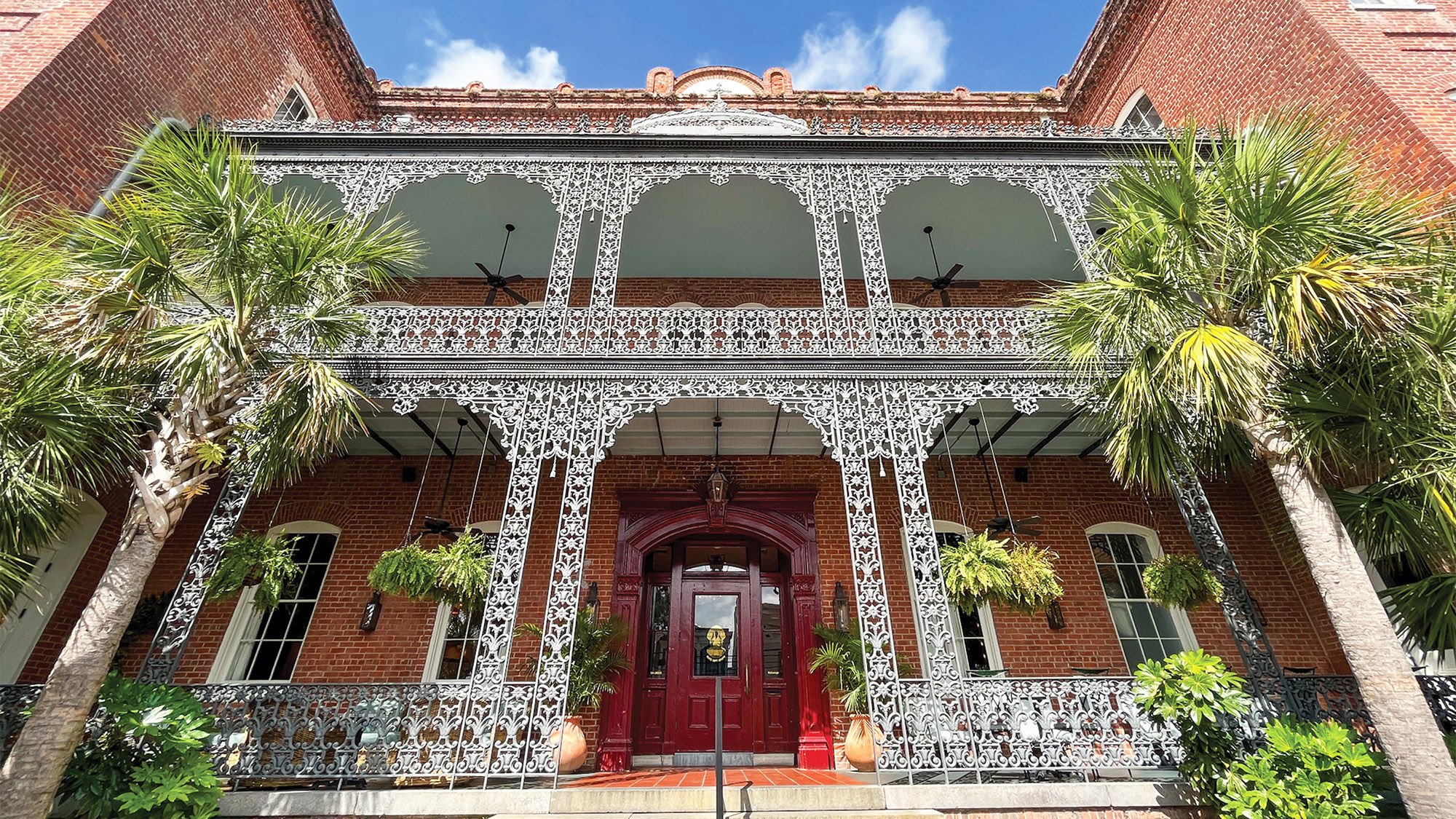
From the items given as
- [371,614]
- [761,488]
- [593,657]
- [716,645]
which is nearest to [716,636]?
[716,645]

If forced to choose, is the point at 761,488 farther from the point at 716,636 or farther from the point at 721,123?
the point at 721,123

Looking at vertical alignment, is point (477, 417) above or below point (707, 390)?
above

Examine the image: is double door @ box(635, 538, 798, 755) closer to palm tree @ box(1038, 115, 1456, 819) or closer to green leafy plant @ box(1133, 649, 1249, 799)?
green leafy plant @ box(1133, 649, 1249, 799)

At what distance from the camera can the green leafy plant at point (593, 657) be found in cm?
712

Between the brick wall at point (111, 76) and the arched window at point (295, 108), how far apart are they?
256mm

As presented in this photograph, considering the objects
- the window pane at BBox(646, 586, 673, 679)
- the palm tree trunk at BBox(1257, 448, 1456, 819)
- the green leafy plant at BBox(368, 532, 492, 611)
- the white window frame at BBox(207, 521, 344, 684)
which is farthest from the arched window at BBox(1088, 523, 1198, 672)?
the white window frame at BBox(207, 521, 344, 684)

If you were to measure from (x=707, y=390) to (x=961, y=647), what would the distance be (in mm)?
5156

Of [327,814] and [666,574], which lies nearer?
[327,814]

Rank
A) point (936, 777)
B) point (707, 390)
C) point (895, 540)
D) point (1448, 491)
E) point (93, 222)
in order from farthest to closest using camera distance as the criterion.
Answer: point (895, 540), point (707, 390), point (936, 777), point (93, 222), point (1448, 491)

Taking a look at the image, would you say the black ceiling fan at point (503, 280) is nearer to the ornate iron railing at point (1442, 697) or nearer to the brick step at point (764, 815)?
the brick step at point (764, 815)

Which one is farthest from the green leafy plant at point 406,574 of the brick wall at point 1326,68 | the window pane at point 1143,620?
the brick wall at point 1326,68

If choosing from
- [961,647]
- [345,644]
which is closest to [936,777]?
[961,647]

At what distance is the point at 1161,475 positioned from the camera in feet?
17.9

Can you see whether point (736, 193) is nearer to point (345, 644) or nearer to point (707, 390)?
point (707, 390)
